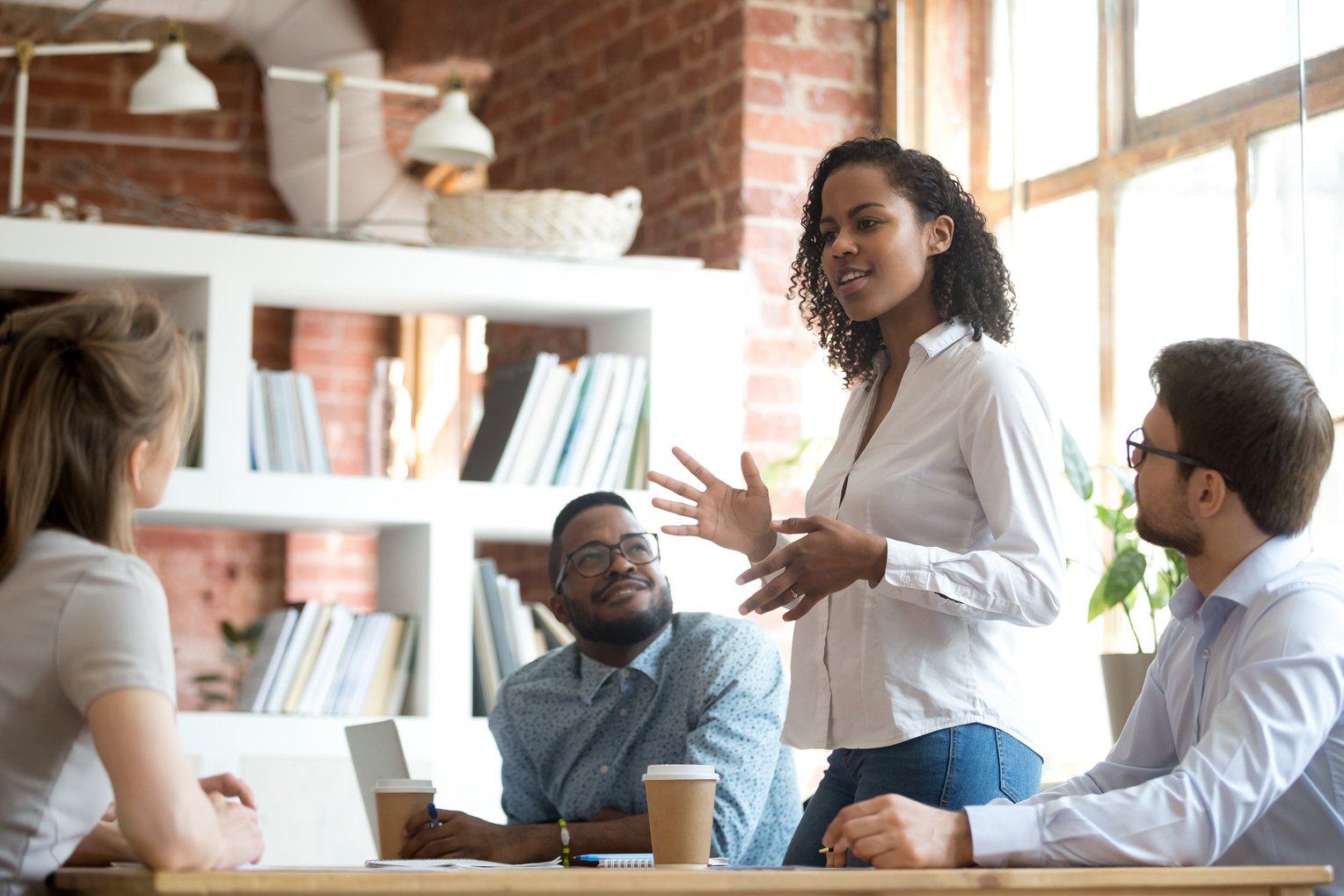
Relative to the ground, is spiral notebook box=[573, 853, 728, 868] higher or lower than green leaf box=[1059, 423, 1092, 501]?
lower

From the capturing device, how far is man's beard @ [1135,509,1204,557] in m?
1.64

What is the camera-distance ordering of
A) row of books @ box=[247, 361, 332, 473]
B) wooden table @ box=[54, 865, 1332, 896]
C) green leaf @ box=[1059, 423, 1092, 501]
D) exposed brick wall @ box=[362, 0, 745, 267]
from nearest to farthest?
wooden table @ box=[54, 865, 1332, 896], green leaf @ box=[1059, 423, 1092, 501], row of books @ box=[247, 361, 332, 473], exposed brick wall @ box=[362, 0, 745, 267]

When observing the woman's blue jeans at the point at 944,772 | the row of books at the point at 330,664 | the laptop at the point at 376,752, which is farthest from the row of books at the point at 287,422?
the woman's blue jeans at the point at 944,772

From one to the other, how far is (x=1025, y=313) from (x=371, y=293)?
1.44 meters

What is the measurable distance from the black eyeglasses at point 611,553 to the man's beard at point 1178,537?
1097 millimetres

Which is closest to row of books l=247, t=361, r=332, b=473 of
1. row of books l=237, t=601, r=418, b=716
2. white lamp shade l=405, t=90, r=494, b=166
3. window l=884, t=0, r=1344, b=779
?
row of books l=237, t=601, r=418, b=716

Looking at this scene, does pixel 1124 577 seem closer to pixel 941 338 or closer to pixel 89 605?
pixel 941 338

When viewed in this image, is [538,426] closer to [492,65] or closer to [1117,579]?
[1117,579]

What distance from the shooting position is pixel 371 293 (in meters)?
3.63

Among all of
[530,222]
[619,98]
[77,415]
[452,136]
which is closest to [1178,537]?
[77,415]

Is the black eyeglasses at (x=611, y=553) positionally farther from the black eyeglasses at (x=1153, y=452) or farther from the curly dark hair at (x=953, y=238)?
the black eyeglasses at (x=1153, y=452)

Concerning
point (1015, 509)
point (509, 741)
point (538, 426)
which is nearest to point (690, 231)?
point (538, 426)

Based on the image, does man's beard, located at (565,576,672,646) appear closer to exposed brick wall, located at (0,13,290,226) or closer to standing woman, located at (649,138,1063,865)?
standing woman, located at (649,138,1063,865)

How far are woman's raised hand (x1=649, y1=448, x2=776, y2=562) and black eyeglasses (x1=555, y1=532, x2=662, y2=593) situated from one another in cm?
62
